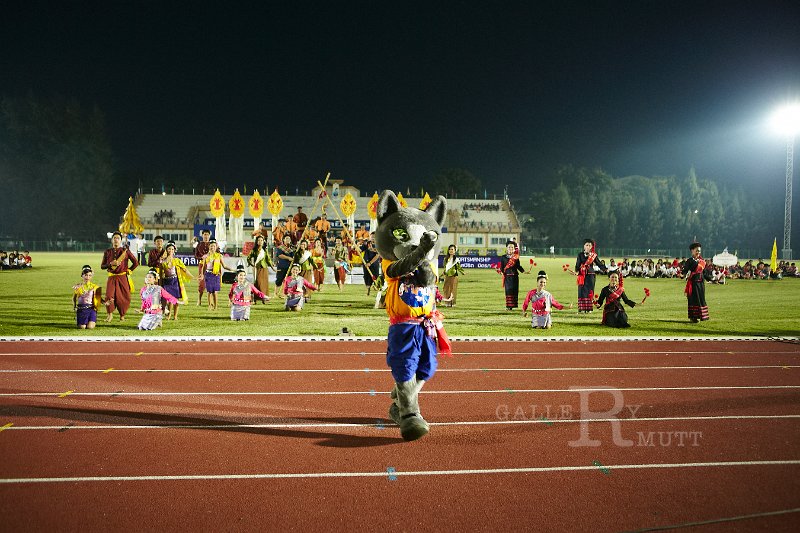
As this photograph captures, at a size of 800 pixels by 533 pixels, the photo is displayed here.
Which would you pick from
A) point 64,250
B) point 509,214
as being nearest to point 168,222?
point 64,250

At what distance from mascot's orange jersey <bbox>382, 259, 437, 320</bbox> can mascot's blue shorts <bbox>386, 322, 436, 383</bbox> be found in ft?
0.35

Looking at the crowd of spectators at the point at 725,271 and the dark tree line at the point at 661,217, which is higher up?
the dark tree line at the point at 661,217

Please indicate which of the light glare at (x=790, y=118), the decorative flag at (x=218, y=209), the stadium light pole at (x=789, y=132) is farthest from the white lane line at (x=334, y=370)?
the light glare at (x=790, y=118)

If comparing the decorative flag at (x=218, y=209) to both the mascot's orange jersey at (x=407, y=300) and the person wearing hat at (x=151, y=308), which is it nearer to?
the person wearing hat at (x=151, y=308)

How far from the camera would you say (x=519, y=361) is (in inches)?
324

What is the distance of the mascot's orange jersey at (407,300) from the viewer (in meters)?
5.06

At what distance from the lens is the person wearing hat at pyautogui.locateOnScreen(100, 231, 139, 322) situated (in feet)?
38.4

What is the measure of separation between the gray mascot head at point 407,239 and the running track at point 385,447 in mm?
1446

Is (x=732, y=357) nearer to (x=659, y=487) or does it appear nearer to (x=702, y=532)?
(x=659, y=487)

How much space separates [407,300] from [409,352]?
0.46m

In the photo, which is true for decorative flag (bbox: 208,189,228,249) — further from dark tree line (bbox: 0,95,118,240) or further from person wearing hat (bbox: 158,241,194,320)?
dark tree line (bbox: 0,95,118,240)

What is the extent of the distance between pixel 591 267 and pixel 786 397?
26.8 ft

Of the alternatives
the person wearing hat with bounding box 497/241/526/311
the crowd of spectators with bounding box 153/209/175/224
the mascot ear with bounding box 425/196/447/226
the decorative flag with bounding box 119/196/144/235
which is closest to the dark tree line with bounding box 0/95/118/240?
the crowd of spectators with bounding box 153/209/175/224

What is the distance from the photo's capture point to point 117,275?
1193 cm
